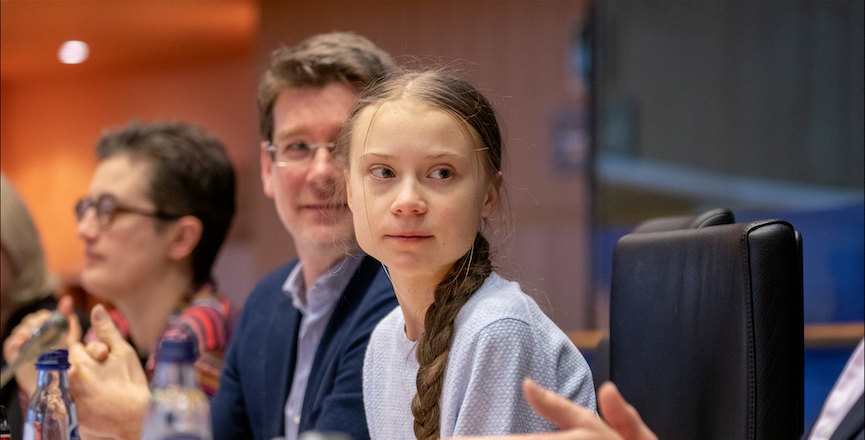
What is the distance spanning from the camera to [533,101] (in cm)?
513

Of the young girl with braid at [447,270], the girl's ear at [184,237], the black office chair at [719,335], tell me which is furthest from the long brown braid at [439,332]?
the girl's ear at [184,237]

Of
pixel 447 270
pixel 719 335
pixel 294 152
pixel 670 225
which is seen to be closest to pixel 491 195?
pixel 447 270

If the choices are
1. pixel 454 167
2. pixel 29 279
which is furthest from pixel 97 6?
pixel 454 167

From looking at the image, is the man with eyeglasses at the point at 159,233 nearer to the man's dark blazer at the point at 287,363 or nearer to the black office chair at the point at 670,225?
the man's dark blazer at the point at 287,363

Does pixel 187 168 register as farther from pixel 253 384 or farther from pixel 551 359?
pixel 551 359

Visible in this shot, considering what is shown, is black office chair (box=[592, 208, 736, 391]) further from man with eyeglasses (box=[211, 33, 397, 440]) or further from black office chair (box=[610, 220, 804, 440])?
man with eyeglasses (box=[211, 33, 397, 440])

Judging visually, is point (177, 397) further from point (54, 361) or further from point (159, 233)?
point (159, 233)

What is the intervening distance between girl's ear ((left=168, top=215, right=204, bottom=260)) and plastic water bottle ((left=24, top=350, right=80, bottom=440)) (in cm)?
109

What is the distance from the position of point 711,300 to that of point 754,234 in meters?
0.10

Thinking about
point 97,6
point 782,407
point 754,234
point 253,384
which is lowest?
point 253,384

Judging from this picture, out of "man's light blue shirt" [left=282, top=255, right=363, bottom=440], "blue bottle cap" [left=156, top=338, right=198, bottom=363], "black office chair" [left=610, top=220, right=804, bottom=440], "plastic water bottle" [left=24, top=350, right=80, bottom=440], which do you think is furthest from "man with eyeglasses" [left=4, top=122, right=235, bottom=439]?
"blue bottle cap" [left=156, top=338, right=198, bottom=363]

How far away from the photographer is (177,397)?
0.82 meters

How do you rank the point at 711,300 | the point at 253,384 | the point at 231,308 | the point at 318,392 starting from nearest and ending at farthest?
the point at 711,300 < the point at 318,392 < the point at 253,384 < the point at 231,308

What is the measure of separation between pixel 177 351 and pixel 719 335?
0.61 m
